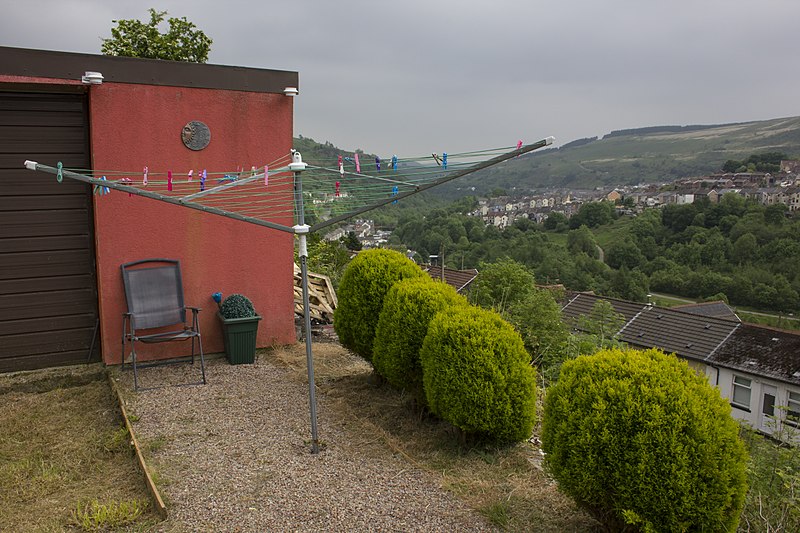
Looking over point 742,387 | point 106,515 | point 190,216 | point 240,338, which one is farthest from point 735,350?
point 106,515

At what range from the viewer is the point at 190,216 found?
6000 mm

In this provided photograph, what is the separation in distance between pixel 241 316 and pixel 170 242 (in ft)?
3.42

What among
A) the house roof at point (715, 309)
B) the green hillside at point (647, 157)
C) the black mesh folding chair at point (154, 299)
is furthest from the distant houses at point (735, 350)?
the green hillside at point (647, 157)

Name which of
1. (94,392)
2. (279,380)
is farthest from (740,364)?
(94,392)

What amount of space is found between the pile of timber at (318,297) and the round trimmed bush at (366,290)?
2259 mm

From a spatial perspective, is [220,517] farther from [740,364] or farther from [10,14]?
[740,364]

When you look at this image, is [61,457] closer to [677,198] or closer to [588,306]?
[588,306]

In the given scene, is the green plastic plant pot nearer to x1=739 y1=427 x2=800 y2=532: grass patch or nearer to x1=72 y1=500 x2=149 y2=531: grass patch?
x1=72 y1=500 x2=149 y2=531: grass patch

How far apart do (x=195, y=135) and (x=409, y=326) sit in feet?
10.2

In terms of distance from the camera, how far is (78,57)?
5.27 metres

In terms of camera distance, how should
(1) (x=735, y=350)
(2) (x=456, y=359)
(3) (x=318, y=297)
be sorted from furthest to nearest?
(1) (x=735, y=350), (3) (x=318, y=297), (2) (x=456, y=359)

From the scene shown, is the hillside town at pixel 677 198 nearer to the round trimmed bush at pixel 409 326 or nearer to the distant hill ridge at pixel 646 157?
the distant hill ridge at pixel 646 157

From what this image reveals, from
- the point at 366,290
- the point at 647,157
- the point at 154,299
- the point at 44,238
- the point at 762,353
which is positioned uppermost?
the point at 647,157

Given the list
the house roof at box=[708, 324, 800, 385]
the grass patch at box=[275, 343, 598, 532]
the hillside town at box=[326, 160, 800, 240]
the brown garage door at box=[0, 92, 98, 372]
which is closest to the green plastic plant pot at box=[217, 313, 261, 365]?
the grass patch at box=[275, 343, 598, 532]
